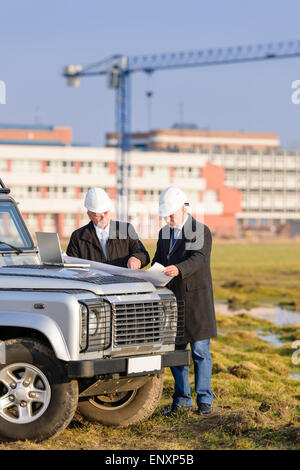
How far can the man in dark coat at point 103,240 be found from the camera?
11.0m

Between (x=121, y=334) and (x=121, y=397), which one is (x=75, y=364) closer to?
(x=121, y=334)

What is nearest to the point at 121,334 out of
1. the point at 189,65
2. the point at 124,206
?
the point at 124,206

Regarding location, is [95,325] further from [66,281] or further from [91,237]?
[91,237]

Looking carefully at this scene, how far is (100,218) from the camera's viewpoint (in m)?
11.1

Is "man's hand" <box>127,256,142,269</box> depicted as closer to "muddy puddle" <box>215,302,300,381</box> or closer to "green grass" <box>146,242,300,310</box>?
"muddy puddle" <box>215,302,300,381</box>

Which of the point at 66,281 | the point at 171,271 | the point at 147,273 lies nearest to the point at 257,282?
the point at 171,271

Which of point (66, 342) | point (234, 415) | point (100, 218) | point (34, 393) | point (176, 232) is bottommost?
point (234, 415)

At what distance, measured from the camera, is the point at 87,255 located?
36.3ft

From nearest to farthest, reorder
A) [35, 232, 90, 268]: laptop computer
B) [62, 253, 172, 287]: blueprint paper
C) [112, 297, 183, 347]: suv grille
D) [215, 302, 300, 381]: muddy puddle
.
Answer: [112, 297, 183, 347]: suv grille → [62, 253, 172, 287]: blueprint paper → [35, 232, 90, 268]: laptop computer → [215, 302, 300, 381]: muddy puddle

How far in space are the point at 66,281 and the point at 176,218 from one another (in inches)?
78.7

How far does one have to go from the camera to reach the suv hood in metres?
8.90

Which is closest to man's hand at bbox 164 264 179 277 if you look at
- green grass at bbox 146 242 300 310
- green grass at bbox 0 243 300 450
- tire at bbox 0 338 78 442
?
green grass at bbox 0 243 300 450

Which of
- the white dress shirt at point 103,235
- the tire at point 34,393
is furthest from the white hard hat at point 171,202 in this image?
the tire at point 34,393

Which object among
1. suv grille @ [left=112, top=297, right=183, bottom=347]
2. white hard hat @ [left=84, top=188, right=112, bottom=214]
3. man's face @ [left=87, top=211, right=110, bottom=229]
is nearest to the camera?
suv grille @ [left=112, top=297, right=183, bottom=347]
